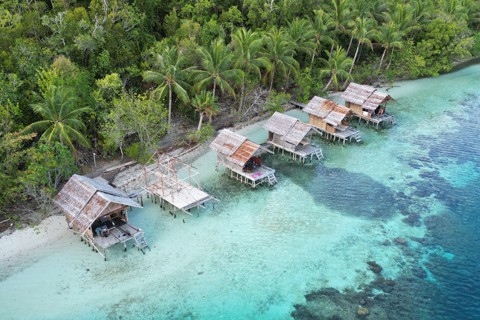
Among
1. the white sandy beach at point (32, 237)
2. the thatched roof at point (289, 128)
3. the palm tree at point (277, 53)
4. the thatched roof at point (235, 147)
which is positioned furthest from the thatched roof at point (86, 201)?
the palm tree at point (277, 53)

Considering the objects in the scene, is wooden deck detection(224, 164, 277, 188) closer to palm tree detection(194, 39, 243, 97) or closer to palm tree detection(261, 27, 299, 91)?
palm tree detection(194, 39, 243, 97)

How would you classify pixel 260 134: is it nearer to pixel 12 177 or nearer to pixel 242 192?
pixel 242 192

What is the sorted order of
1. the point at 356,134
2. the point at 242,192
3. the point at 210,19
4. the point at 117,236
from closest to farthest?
the point at 117,236 → the point at 242,192 → the point at 356,134 → the point at 210,19

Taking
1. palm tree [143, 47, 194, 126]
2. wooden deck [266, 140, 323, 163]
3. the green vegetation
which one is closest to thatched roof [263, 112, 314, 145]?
wooden deck [266, 140, 323, 163]

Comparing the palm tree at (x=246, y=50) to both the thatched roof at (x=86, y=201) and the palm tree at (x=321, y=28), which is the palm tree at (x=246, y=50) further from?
the thatched roof at (x=86, y=201)

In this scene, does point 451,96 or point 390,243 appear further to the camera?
point 451,96

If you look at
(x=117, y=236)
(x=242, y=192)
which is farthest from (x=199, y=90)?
(x=117, y=236)
